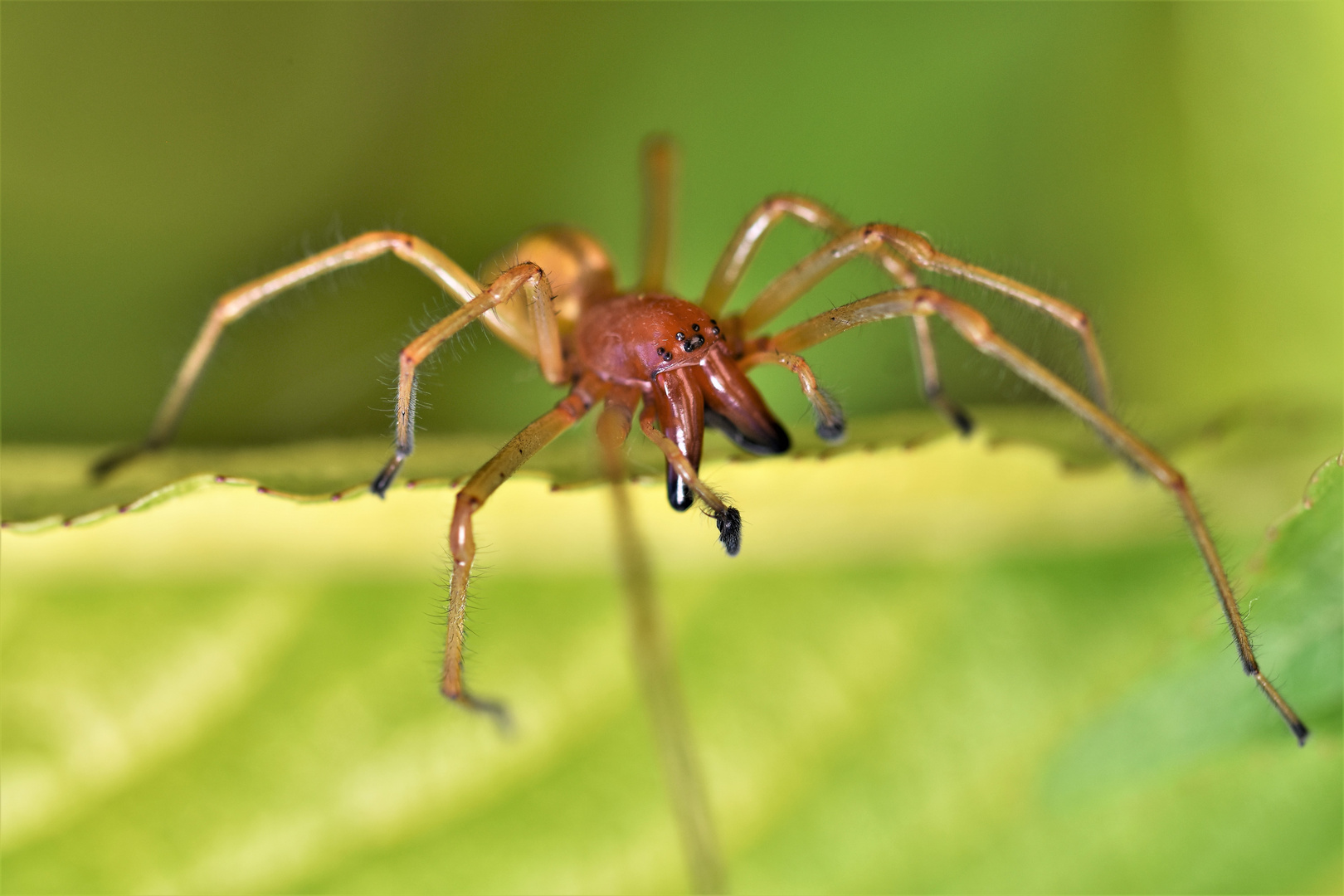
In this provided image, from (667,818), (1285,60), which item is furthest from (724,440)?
(1285,60)

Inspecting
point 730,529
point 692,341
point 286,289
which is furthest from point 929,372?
point 286,289

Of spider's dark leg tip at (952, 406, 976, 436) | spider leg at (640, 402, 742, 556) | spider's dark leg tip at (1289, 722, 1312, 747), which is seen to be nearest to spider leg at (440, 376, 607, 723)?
Answer: spider leg at (640, 402, 742, 556)

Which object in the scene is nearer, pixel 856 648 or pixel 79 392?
pixel 856 648

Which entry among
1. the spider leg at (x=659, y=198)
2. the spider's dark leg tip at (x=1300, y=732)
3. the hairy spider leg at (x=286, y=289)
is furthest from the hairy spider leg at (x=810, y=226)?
the spider's dark leg tip at (x=1300, y=732)

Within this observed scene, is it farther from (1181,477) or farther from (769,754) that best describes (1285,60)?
(769,754)

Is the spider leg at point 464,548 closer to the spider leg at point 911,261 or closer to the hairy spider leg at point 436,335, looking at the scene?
the hairy spider leg at point 436,335

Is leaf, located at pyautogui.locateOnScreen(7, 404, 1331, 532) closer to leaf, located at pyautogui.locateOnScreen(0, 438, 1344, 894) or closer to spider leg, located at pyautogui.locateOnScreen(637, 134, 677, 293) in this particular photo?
leaf, located at pyautogui.locateOnScreen(0, 438, 1344, 894)

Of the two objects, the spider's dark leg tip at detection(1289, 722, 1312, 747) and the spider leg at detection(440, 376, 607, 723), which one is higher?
the spider leg at detection(440, 376, 607, 723)
